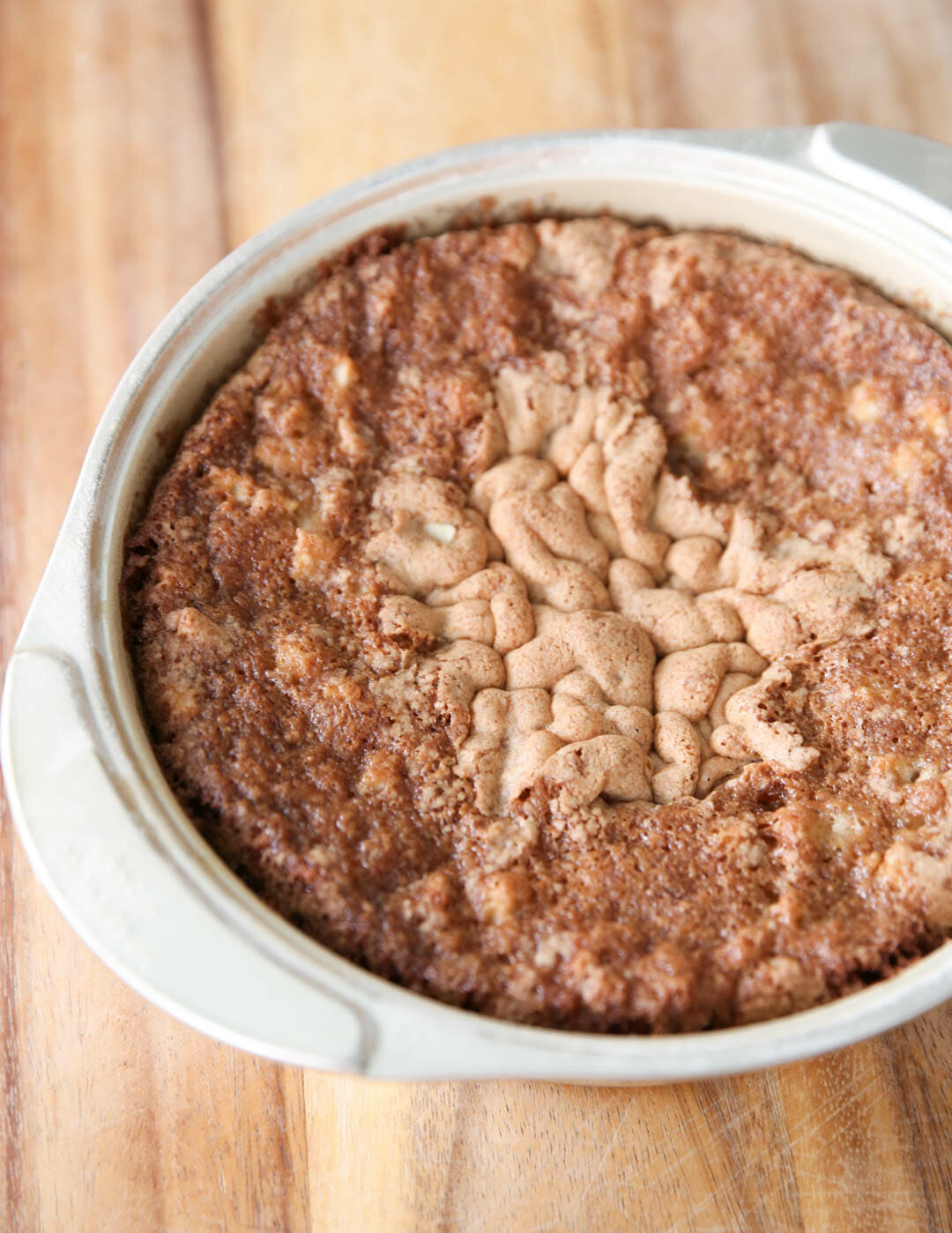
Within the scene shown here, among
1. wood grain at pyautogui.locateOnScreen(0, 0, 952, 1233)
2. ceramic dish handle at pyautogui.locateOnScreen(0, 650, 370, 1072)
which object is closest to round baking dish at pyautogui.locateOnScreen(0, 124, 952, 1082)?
ceramic dish handle at pyautogui.locateOnScreen(0, 650, 370, 1072)

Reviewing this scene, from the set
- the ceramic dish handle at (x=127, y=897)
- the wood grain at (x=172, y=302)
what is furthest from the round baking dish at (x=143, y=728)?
the wood grain at (x=172, y=302)

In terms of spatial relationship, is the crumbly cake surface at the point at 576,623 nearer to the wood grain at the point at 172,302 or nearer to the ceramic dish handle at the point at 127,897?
the ceramic dish handle at the point at 127,897

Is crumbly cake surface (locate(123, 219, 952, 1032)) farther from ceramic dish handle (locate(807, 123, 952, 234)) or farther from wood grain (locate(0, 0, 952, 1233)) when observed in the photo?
wood grain (locate(0, 0, 952, 1233))

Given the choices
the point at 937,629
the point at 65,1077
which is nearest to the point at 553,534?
the point at 937,629

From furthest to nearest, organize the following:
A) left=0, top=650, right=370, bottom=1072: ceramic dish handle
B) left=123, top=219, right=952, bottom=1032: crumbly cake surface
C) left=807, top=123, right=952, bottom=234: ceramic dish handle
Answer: left=807, top=123, right=952, bottom=234: ceramic dish handle, left=123, top=219, right=952, bottom=1032: crumbly cake surface, left=0, top=650, right=370, bottom=1072: ceramic dish handle

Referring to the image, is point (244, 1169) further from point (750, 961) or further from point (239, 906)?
point (750, 961)

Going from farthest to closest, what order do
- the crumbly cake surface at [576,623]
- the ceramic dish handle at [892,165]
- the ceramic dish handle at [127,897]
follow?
the ceramic dish handle at [892,165] → the crumbly cake surface at [576,623] → the ceramic dish handle at [127,897]

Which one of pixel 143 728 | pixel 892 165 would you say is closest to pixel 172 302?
pixel 143 728
